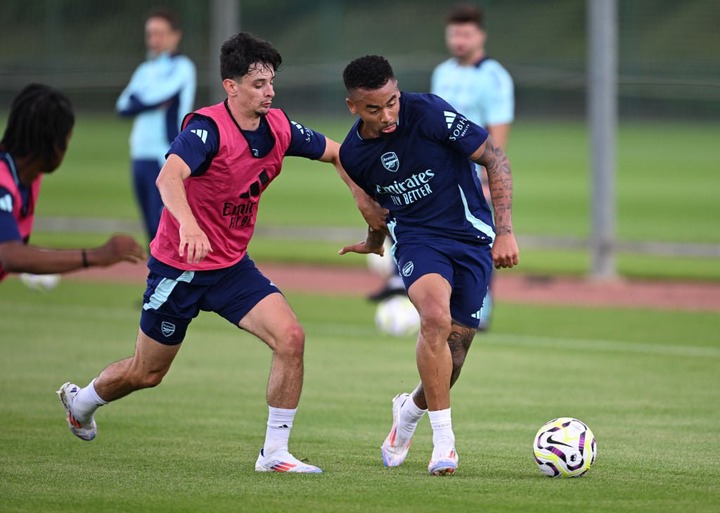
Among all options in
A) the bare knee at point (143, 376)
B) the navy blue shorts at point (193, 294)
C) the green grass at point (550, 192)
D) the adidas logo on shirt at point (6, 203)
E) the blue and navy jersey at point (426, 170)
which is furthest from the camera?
the green grass at point (550, 192)

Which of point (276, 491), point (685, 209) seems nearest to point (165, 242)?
point (276, 491)

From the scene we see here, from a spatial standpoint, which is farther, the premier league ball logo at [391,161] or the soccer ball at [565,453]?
the premier league ball logo at [391,161]

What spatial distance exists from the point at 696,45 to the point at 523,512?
11.3 metres

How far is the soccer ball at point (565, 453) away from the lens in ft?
21.6

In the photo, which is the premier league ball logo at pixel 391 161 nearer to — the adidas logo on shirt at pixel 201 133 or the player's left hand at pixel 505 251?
the player's left hand at pixel 505 251

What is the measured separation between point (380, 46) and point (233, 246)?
40.6ft

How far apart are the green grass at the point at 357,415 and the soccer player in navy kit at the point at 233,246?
470 mm

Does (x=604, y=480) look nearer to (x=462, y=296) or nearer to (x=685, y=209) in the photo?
(x=462, y=296)

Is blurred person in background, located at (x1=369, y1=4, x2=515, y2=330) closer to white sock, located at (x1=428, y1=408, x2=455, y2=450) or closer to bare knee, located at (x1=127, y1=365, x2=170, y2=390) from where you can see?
bare knee, located at (x1=127, y1=365, x2=170, y2=390)

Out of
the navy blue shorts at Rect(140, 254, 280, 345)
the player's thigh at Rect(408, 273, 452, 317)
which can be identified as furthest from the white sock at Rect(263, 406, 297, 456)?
the player's thigh at Rect(408, 273, 452, 317)

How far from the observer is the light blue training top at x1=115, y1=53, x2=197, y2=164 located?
13930mm

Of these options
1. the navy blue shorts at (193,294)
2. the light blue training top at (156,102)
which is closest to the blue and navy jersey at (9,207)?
the navy blue shorts at (193,294)

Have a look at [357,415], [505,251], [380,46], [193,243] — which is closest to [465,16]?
[357,415]

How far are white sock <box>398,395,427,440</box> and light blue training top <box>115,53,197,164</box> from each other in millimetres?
7366
